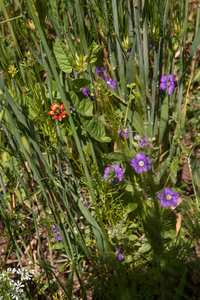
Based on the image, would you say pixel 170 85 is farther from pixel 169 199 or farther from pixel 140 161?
pixel 169 199

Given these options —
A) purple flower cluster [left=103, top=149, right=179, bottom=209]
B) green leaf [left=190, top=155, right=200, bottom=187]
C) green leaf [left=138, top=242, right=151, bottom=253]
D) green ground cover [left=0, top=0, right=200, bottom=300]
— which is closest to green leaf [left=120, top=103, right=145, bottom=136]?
green ground cover [left=0, top=0, right=200, bottom=300]

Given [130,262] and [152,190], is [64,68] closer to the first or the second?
[152,190]

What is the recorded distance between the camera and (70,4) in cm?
90

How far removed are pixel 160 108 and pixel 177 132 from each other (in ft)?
0.47

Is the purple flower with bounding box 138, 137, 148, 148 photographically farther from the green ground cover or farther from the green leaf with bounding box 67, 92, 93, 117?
the green leaf with bounding box 67, 92, 93, 117

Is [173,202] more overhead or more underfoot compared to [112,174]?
more underfoot

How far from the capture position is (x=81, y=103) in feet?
3.07

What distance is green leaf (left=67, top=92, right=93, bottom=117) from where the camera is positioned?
0.91 metres

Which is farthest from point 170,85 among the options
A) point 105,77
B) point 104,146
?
point 104,146

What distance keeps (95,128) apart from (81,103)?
0.11m

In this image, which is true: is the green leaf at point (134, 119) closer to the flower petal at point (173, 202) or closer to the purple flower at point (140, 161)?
the purple flower at point (140, 161)

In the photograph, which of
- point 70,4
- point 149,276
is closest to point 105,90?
point 70,4

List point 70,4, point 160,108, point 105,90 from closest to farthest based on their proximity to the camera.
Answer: point 70,4 → point 105,90 → point 160,108

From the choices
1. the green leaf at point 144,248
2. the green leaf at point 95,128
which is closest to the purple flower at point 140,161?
the green leaf at point 95,128
